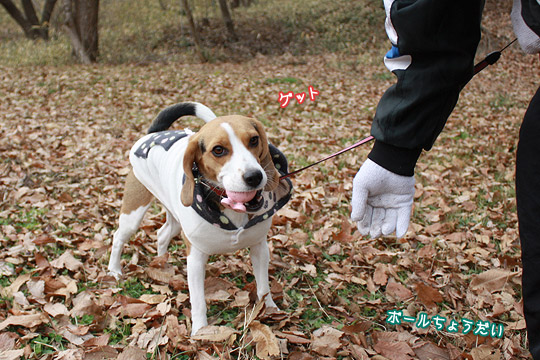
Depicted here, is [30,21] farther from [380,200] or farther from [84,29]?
[380,200]

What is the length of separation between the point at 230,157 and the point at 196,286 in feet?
2.84

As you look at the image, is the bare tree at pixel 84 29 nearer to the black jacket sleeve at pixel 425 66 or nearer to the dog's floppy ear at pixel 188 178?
the dog's floppy ear at pixel 188 178

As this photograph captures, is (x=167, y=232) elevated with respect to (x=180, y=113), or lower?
lower

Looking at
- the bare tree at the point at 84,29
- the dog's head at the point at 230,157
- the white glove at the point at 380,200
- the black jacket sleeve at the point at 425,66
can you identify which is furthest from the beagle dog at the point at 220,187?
the bare tree at the point at 84,29

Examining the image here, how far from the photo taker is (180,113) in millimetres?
3131

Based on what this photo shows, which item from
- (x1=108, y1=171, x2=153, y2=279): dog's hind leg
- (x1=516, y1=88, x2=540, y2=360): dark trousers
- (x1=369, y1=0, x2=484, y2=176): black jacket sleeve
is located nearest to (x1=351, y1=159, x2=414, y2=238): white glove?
(x1=369, y1=0, x2=484, y2=176): black jacket sleeve

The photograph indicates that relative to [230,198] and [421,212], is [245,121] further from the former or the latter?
[421,212]

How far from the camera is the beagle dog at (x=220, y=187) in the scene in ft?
7.45

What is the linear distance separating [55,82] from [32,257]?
779 cm

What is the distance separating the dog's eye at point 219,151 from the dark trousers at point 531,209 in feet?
4.57

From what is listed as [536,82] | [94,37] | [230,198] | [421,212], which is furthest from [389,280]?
[94,37]

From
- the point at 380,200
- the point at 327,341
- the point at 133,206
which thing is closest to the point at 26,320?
the point at 133,206

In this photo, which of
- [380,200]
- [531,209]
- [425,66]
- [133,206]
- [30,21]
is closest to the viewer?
[531,209]

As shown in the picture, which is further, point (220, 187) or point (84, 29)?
point (84, 29)
